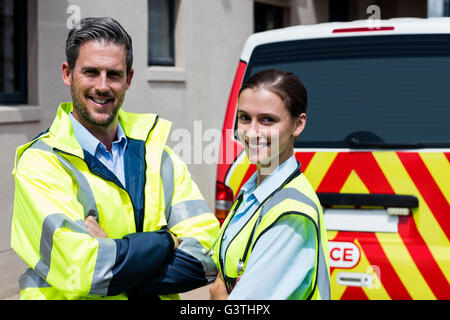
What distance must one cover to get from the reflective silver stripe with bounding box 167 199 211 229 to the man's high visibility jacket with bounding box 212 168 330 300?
19.4 inches

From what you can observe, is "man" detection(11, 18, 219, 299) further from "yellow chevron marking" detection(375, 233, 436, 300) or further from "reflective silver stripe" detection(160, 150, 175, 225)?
"yellow chevron marking" detection(375, 233, 436, 300)

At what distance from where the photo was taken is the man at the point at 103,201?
2096 mm

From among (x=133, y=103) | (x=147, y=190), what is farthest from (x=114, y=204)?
(x=133, y=103)

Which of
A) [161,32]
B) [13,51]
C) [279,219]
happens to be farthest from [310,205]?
[161,32]

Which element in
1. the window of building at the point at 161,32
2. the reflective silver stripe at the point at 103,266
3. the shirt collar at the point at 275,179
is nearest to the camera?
the shirt collar at the point at 275,179

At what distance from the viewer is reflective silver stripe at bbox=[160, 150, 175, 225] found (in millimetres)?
2434

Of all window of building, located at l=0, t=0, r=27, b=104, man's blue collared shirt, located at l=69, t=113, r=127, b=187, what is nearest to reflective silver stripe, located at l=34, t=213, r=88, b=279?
man's blue collared shirt, located at l=69, t=113, r=127, b=187

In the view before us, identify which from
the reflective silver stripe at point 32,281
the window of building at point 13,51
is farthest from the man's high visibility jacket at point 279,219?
the window of building at point 13,51

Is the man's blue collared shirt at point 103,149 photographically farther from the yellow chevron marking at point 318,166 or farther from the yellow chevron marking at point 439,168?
the yellow chevron marking at point 439,168

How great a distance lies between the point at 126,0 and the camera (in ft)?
24.1

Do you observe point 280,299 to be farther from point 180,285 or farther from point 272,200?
point 180,285

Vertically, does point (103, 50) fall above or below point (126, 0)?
below

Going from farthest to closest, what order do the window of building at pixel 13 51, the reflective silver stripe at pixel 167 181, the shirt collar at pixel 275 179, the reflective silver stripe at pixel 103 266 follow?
the window of building at pixel 13 51
the reflective silver stripe at pixel 167 181
the reflective silver stripe at pixel 103 266
the shirt collar at pixel 275 179
